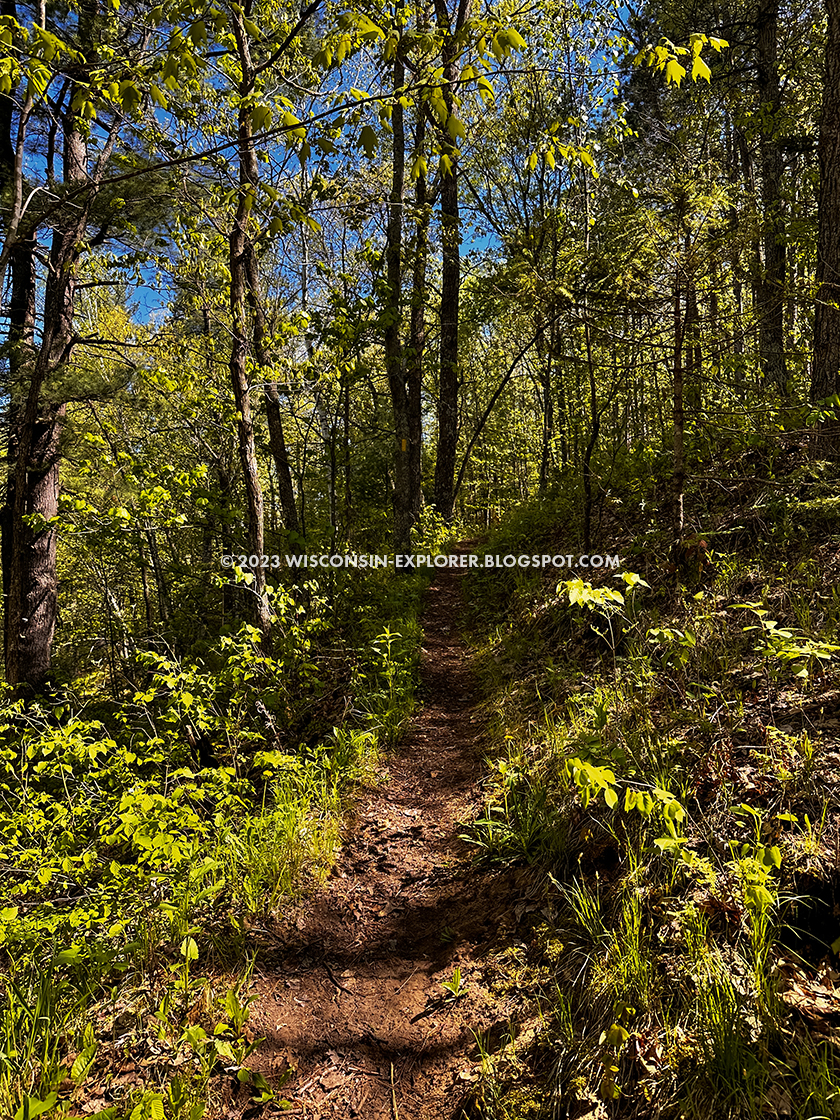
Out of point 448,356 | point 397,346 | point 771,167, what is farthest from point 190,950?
point 771,167

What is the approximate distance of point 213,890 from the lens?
109 inches

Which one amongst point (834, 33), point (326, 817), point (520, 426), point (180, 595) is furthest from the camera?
point (520, 426)

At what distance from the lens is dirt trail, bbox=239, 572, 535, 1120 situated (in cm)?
220

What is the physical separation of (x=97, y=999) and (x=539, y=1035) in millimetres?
2027

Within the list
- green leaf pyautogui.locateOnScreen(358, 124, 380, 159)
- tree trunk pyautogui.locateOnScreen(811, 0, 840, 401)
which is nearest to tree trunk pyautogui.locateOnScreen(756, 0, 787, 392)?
tree trunk pyautogui.locateOnScreen(811, 0, 840, 401)

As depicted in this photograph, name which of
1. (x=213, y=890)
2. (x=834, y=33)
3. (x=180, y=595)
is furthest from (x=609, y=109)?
(x=213, y=890)

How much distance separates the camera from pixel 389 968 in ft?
9.03

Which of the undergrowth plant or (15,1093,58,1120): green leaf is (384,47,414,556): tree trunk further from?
(15,1093,58,1120): green leaf

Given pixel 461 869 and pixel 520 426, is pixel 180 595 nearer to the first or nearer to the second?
pixel 461 869

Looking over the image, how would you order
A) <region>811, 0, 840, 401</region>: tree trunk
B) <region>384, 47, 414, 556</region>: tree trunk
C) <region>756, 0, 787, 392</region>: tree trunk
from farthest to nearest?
<region>384, 47, 414, 556</region>: tree trunk, <region>756, 0, 787, 392</region>: tree trunk, <region>811, 0, 840, 401</region>: tree trunk

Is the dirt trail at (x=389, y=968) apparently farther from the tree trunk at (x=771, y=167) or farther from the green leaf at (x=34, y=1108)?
the tree trunk at (x=771, y=167)

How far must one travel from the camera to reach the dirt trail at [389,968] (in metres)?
2.20

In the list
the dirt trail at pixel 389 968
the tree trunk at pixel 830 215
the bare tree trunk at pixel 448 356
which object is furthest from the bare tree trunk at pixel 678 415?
the bare tree trunk at pixel 448 356

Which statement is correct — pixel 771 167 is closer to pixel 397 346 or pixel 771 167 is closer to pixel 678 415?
pixel 397 346
